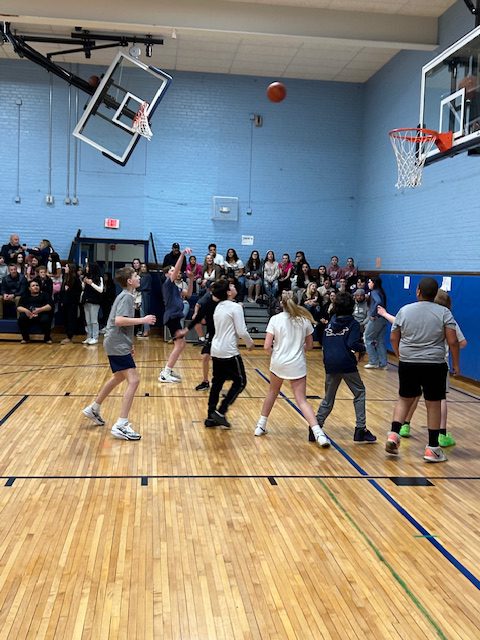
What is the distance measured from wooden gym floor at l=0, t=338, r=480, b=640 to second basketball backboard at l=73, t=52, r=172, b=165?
25.8 feet

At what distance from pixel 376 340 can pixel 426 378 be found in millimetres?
6606

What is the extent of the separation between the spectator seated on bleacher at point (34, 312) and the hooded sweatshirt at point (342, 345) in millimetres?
9842

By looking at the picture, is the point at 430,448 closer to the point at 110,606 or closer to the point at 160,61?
the point at 110,606

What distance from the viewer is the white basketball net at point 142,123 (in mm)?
13883

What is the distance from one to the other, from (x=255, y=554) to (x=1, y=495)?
2157 mm

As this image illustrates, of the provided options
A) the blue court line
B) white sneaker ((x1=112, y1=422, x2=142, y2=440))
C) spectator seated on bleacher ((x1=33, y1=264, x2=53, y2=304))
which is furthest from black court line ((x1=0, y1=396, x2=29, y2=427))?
spectator seated on bleacher ((x1=33, y1=264, x2=53, y2=304))

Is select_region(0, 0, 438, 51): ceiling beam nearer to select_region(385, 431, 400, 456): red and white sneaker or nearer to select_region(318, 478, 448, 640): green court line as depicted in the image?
select_region(385, 431, 400, 456): red and white sneaker

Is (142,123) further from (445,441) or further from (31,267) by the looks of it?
(445,441)

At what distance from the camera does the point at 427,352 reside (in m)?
5.92

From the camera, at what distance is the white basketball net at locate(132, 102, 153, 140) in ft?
45.5

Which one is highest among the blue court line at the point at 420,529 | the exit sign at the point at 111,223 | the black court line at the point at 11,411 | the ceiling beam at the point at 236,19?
the ceiling beam at the point at 236,19

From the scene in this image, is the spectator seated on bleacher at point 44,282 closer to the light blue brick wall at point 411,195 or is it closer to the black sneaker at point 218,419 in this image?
the light blue brick wall at point 411,195

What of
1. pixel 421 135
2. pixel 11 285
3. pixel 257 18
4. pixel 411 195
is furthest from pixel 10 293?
pixel 421 135

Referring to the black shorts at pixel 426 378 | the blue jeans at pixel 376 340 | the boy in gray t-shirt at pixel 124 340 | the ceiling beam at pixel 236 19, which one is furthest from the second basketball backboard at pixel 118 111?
the black shorts at pixel 426 378
